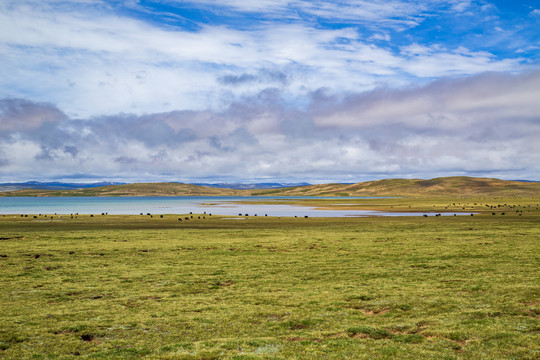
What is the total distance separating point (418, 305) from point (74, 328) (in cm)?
1538

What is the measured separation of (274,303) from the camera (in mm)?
19000

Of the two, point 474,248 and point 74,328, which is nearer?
point 74,328

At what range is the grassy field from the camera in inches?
510

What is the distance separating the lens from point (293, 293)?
824 inches

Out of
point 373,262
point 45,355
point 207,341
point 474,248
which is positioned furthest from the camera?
point 474,248

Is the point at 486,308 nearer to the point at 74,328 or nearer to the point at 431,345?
the point at 431,345

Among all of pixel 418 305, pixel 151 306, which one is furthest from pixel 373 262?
pixel 151 306

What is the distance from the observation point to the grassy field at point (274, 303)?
42.5 feet

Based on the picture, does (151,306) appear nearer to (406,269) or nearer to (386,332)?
(386,332)

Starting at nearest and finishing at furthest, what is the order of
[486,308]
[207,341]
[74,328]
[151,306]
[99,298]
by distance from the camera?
[207,341] < [74,328] < [486,308] < [151,306] < [99,298]

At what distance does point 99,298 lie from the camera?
20.5 m

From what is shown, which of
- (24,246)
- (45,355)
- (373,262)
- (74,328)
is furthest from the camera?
(24,246)

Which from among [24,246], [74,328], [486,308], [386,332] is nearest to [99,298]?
[74,328]

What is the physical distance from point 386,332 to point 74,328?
1257 centimetres
